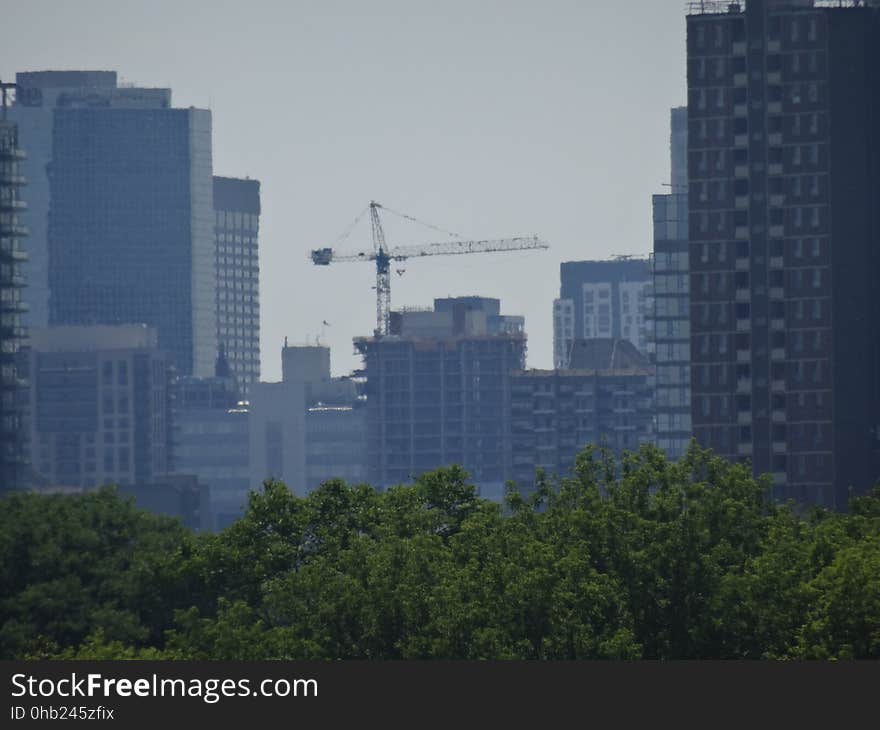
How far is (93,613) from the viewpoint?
98.8m

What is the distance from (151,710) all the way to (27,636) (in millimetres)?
53012

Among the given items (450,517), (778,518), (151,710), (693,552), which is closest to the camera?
(151,710)

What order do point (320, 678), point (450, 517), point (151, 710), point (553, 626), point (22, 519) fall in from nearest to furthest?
point (151, 710) → point (320, 678) → point (553, 626) → point (450, 517) → point (22, 519)

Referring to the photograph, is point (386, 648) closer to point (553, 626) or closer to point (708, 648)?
point (553, 626)

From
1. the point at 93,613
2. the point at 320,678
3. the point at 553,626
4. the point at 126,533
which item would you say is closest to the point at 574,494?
the point at 553,626

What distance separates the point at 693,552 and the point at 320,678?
3157 cm

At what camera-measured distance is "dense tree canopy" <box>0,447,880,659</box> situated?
73.5 metres

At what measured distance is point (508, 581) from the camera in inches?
2977

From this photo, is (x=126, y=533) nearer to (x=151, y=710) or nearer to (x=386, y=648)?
(x=386, y=648)

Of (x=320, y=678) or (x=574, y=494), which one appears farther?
(x=574, y=494)

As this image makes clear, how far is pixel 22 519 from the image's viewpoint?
110 meters

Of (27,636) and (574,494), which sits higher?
(574,494)

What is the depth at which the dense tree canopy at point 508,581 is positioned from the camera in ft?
241

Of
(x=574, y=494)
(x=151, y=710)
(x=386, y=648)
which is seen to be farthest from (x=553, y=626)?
(x=151, y=710)
